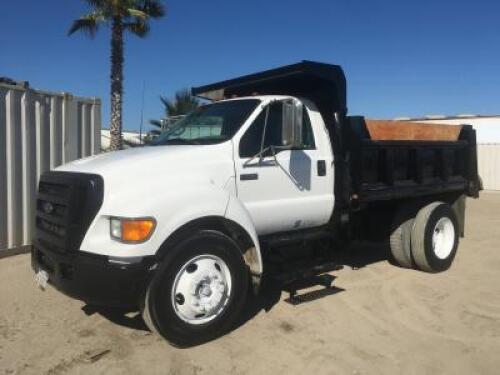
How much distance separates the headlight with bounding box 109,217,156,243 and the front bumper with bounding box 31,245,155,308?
180mm

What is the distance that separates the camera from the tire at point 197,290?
14.2 feet

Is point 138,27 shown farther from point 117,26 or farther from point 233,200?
point 233,200

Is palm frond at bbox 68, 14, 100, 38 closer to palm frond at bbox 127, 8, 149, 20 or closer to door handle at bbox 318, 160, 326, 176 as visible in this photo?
palm frond at bbox 127, 8, 149, 20

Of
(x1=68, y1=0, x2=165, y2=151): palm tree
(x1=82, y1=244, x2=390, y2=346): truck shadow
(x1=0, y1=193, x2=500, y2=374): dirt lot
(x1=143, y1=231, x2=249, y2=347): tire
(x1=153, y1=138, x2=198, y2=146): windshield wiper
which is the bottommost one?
(x1=0, y1=193, x2=500, y2=374): dirt lot

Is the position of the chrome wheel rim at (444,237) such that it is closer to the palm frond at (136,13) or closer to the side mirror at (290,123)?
the side mirror at (290,123)

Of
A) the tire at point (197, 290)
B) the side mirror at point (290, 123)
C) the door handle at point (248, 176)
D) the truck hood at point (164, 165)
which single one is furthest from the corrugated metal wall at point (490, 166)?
the tire at point (197, 290)

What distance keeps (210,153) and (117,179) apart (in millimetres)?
967

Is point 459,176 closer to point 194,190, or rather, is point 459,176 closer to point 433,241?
point 433,241

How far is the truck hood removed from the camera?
4.45 meters

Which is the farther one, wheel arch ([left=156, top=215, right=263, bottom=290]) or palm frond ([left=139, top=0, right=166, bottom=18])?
palm frond ([left=139, top=0, right=166, bottom=18])

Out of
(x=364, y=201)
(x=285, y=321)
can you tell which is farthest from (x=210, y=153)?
(x=364, y=201)

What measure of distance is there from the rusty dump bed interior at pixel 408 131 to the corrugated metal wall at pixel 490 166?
21.4 meters

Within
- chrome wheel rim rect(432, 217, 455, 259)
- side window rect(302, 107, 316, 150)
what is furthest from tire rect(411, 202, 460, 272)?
side window rect(302, 107, 316, 150)

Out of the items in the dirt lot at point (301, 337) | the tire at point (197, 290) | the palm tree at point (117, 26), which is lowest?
the dirt lot at point (301, 337)
